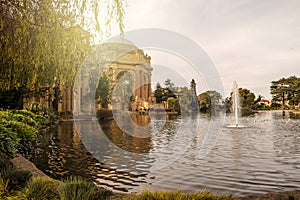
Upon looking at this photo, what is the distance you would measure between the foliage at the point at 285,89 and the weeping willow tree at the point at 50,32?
7889cm

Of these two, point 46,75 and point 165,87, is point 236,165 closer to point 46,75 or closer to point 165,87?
point 46,75

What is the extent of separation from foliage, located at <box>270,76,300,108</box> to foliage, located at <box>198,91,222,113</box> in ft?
54.5

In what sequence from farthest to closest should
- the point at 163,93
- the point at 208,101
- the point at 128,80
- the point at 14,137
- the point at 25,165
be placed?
the point at 208,101
the point at 163,93
the point at 128,80
the point at 14,137
the point at 25,165

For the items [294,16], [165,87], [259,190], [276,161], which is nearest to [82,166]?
[259,190]

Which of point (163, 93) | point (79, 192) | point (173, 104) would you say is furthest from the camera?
point (163, 93)

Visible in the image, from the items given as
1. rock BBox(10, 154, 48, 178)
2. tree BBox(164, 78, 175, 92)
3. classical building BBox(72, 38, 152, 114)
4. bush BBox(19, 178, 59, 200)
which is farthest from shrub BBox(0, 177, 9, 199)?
tree BBox(164, 78, 175, 92)

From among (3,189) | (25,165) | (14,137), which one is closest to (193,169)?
(25,165)

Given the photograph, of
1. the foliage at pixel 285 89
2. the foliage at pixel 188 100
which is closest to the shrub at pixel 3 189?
the foliage at pixel 188 100

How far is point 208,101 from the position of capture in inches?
3007

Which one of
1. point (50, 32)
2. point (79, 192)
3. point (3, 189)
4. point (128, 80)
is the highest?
point (128, 80)

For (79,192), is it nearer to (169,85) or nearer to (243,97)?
(169,85)

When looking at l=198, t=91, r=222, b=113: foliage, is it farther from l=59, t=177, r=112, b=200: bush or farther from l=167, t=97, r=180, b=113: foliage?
l=59, t=177, r=112, b=200: bush

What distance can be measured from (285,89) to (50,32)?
277 ft

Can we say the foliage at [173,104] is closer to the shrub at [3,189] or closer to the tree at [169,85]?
the tree at [169,85]
